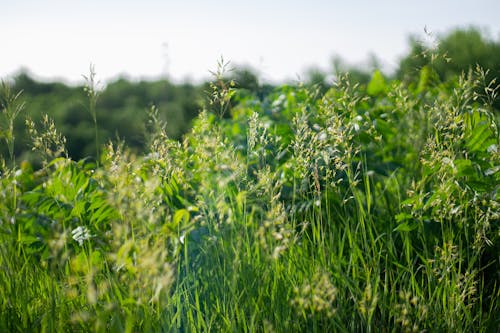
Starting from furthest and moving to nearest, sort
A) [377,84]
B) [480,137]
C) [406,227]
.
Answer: [377,84] → [480,137] → [406,227]

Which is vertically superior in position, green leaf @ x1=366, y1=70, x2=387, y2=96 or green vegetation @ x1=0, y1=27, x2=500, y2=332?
green leaf @ x1=366, y1=70, x2=387, y2=96

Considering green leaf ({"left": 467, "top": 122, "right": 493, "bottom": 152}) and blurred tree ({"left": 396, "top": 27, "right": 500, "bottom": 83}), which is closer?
green leaf ({"left": 467, "top": 122, "right": 493, "bottom": 152})

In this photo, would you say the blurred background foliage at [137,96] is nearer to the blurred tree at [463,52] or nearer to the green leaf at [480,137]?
the blurred tree at [463,52]

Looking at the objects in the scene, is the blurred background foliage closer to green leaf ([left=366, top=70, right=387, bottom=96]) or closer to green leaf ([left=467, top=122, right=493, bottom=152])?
green leaf ([left=366, top=70, right=387, bottom=96])

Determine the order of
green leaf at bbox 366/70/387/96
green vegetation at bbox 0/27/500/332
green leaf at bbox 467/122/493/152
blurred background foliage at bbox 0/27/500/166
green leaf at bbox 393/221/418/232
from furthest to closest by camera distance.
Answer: blurred background foliage at bbox 0/27/500/166
green leaf at bbox 366/70/387/96
green leaf at bbox 467/122/493/152
green leaf at bbox 393/221/418/232
green vegetation at bbox 0/27/500/332

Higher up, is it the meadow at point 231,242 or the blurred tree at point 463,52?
the blurred tree at point 463,52

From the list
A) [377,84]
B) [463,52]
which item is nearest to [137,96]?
[463,52]

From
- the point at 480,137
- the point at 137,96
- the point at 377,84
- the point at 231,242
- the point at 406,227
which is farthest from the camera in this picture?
the point at 137,96

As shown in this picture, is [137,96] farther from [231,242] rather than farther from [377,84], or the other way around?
[231,242]

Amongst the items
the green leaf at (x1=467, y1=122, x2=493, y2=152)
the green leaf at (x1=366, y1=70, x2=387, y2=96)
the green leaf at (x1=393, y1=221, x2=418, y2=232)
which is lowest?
the green leaf at (x1=393, y1=221, x2=418, y2=232)

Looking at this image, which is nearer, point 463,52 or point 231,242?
point 231,242

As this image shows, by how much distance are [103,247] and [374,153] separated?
6.01 ft

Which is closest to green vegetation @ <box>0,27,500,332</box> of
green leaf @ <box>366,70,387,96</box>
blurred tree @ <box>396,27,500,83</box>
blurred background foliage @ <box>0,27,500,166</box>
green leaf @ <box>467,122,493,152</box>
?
green leaf @ <box>467,122,493,152</box>

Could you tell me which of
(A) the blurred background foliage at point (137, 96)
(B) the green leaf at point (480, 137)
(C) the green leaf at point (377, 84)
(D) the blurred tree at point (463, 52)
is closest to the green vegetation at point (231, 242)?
(B) the green leaf at point (480, 137)
